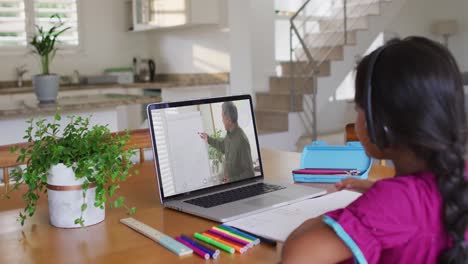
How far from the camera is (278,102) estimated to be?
233 inches

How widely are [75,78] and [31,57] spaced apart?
0.48 m

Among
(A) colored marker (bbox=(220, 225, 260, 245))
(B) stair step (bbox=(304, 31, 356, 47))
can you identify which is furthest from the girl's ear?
(B) stair step (bbox=(304, 31, 356, 47))

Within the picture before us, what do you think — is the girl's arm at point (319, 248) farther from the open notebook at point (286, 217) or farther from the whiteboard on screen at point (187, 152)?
the whiteboard on screen at point (187, 152)

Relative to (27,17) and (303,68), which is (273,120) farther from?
(27,17)

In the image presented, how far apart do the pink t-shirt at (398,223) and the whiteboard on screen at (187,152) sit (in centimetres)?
63

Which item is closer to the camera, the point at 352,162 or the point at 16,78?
the point at 352,162

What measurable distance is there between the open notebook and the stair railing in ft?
14.5

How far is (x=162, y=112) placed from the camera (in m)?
1.34

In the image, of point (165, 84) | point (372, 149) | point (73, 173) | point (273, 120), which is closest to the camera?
point (372, 149)

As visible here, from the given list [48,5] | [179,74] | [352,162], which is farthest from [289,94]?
[352,162]

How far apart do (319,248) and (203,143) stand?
653 millimetres

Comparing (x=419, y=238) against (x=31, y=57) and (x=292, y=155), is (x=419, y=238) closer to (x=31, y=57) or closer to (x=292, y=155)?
(x=292, y=155)

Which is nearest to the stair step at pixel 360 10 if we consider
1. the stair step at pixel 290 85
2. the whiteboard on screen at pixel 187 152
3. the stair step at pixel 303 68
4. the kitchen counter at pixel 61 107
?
the stair step at pixel 303 68

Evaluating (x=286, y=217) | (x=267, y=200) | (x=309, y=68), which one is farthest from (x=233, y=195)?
(x=309, y=68)
